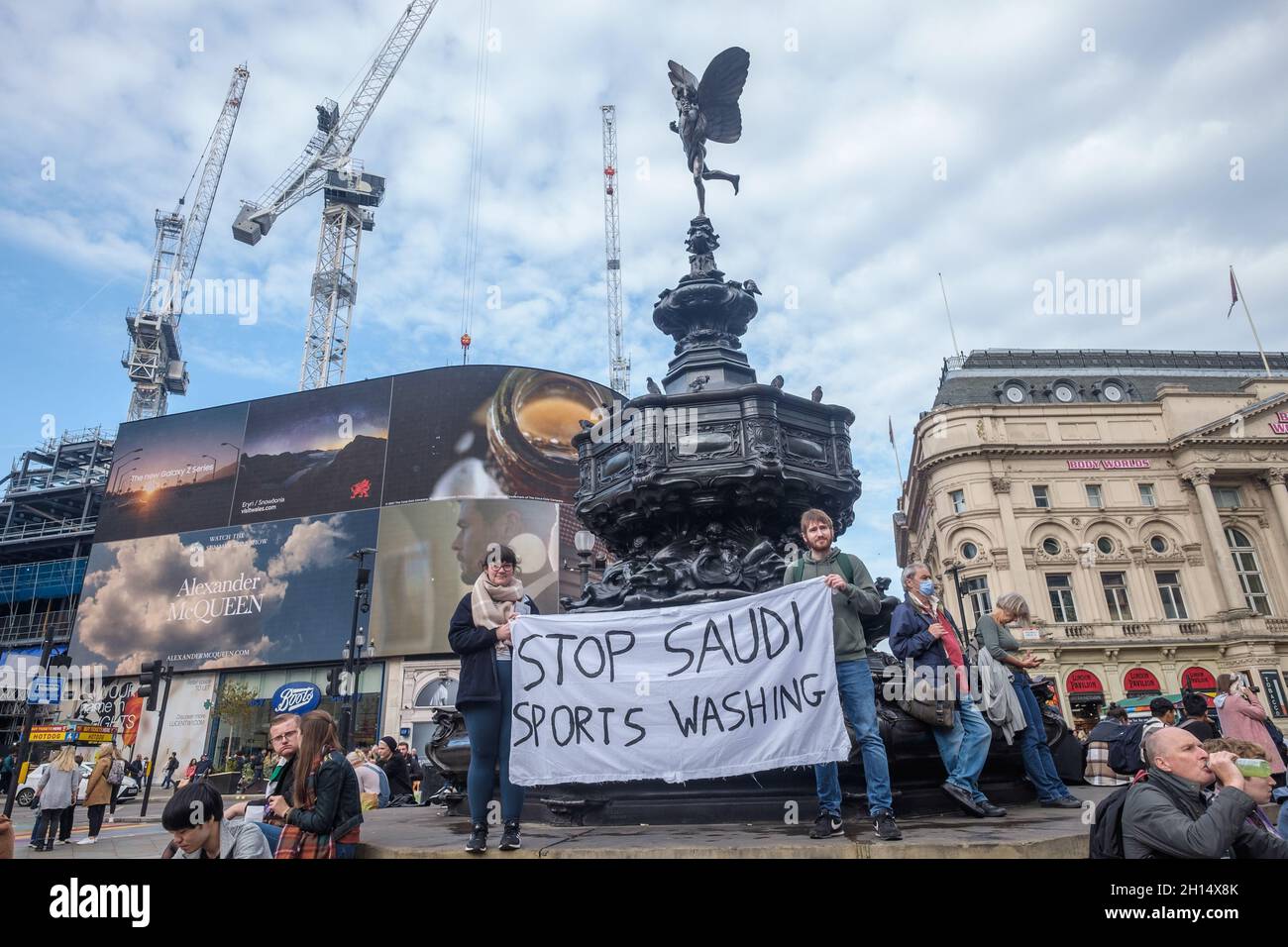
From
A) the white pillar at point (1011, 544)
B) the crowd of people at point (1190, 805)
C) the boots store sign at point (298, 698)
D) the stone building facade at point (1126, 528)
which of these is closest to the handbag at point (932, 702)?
the crowd of people at point (1190, 805)

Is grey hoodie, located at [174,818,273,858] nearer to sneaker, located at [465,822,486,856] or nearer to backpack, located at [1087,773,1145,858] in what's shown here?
sneaker, located at [465,822,486,856]

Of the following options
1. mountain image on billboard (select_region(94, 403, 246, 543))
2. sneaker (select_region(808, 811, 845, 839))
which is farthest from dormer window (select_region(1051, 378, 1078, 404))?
mountain image on billboard (select_region(94, 403, 246, 543))

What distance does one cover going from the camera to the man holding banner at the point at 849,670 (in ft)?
13.5

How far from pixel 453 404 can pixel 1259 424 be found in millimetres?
45143

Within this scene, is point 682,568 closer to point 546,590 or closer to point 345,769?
point 345,769

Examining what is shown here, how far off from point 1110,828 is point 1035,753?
2851 mm

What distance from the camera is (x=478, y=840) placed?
4125mm

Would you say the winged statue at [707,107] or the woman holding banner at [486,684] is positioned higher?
the winged statue at [707,107]

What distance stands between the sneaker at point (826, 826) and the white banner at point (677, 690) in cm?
47

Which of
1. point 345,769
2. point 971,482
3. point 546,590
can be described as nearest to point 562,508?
point 546,590

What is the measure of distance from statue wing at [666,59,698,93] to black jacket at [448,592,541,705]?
23.2 ft

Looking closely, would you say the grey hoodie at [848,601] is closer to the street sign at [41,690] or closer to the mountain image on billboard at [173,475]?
the street sign at [41,690]

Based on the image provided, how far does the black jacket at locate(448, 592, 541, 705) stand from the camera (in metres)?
4.44

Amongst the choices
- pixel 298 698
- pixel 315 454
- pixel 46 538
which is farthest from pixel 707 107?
pixel 46 538
